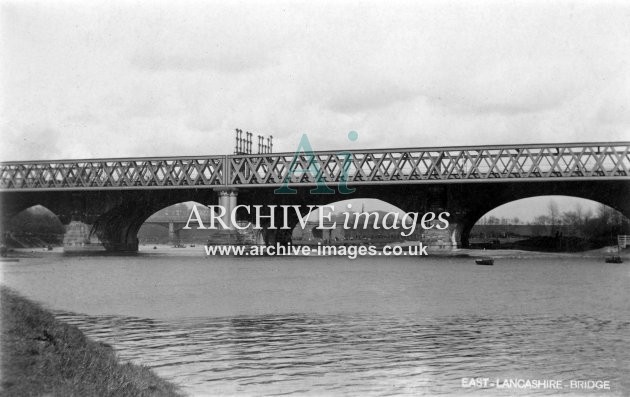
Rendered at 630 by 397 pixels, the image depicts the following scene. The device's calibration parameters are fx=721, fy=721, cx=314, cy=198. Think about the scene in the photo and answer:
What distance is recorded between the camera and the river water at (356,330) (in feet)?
52.7

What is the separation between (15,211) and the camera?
9431 cm

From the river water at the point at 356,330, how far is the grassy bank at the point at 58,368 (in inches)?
48.8

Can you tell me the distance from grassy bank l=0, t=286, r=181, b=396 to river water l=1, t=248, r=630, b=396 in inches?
48.8

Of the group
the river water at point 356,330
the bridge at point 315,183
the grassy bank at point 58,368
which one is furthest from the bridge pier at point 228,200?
the grassy bank at point 58,368

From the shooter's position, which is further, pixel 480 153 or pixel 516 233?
pixel 516 233

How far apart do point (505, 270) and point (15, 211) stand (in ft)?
218

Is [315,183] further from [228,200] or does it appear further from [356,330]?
[356,330]

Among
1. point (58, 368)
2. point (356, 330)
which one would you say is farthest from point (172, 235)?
point (58, 368)

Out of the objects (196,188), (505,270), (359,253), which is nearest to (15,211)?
(196,188)

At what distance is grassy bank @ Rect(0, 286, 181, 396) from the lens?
1118 cm

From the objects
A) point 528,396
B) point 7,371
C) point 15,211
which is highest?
point 15,211

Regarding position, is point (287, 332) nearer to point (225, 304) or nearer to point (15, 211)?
point (225, 304)

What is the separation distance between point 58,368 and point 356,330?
1201cm

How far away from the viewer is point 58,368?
1262 cm
